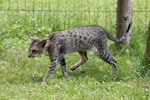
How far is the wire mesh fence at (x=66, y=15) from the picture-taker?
10.4m

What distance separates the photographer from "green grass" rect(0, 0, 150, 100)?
20.1 ft

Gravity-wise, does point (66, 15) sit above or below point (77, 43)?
above

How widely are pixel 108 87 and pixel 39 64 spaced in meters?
2.15

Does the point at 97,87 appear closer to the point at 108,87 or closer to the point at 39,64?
the point at 108,87

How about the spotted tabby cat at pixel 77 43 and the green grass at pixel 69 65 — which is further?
the spotted tabby cat at pixel 77 43

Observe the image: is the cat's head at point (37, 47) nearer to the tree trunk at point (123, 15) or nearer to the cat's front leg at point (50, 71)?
the cat's front leg at point (50, 71)

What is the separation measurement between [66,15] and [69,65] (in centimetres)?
344

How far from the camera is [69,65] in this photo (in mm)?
8148

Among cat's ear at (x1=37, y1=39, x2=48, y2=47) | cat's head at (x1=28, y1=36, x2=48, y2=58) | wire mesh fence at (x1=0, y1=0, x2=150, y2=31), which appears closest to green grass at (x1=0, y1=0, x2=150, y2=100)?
wire mesh fence at (x1=0, y1=0, x2=150, y2=31)

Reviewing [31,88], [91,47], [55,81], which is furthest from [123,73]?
[31,88]

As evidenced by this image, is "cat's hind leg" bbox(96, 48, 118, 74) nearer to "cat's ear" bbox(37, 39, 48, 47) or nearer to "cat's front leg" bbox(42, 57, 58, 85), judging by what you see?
"cat's front leg" bbox(42, 57, 58, 85)

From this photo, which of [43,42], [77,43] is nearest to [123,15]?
[77,43]

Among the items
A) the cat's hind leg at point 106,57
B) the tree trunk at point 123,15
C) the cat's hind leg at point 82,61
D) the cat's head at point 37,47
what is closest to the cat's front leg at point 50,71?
the cat's head at point 37,47

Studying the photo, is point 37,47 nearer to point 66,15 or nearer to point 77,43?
point 77,43
